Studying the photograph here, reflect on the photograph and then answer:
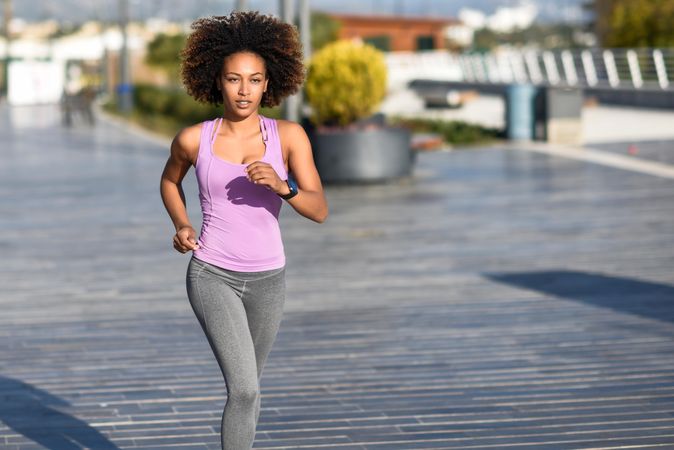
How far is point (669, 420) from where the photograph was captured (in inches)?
243

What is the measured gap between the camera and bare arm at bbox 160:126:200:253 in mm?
4605

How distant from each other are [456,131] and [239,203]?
2212 cm

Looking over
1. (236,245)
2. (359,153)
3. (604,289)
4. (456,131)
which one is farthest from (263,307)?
(456,131)

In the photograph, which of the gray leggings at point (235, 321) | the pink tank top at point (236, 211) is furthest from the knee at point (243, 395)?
the pink tank top at point (236, 211)

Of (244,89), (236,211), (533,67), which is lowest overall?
(533,67)

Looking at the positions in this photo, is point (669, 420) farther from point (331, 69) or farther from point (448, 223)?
point (331, 69)

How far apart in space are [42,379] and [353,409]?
1.80m

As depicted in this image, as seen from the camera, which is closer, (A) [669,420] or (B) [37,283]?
(A) [669,420]

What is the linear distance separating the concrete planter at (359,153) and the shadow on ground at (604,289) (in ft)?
23.9

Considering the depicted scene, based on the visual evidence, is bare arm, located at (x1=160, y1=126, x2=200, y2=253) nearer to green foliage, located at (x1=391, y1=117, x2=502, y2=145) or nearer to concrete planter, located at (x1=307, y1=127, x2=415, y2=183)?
concrete planter, located at (x1=307, y1=127, x2=415, y2=183)

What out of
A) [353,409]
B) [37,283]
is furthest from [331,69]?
[353,409]

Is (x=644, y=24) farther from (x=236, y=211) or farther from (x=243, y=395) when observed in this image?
(x=243, y=395)

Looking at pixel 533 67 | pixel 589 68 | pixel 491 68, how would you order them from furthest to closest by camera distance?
pixel 491 68 < pixel 533 67 < pixel 589 68

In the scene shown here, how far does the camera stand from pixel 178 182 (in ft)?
16.3
